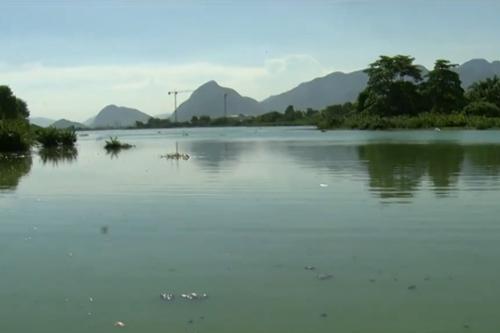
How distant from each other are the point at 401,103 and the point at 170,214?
9128 cm

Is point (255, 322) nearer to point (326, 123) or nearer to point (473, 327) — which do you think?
point (473, 327)

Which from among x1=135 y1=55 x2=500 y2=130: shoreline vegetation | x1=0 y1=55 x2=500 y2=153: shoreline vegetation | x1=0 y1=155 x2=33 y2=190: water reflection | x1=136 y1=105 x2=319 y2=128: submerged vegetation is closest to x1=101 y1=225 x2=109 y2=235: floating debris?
x1=0 y1=155 x2=33 y2=190: water reflection

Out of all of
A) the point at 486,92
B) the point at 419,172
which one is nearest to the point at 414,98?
the point at 486,92

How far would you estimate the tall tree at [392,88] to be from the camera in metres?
99.0

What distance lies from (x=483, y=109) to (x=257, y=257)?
85160 mm

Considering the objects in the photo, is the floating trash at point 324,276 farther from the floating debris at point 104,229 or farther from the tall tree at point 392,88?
the tall tree at point 392,88

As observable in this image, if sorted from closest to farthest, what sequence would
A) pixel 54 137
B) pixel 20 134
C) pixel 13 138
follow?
1. pixel 13 138
2. pixel 20 134
3. pixel 54 137

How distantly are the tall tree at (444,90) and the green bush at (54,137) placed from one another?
62.8 meters

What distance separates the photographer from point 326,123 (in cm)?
10469

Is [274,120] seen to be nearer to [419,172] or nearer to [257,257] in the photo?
[419,172]

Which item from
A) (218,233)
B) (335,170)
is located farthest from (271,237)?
(335,170)

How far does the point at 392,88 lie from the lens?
327 ft

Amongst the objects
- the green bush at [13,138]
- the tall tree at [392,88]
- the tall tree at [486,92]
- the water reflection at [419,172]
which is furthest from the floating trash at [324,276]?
the tall tree at [392,88]

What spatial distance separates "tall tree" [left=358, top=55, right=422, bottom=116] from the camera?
99.0m
